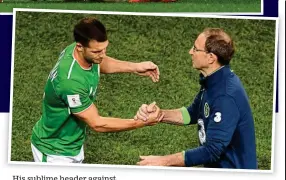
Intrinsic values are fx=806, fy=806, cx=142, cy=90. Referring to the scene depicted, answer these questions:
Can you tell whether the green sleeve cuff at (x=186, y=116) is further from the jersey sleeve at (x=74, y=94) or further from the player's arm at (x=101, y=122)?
the jersey sleeve at (x=74, y=94)

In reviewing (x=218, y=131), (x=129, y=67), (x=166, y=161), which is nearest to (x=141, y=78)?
(x=129, y=67)

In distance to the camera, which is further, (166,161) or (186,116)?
(186,116)

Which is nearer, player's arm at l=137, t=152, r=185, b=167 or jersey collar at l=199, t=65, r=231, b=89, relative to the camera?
jersey collar at l=199, t=65, r=231, b=89

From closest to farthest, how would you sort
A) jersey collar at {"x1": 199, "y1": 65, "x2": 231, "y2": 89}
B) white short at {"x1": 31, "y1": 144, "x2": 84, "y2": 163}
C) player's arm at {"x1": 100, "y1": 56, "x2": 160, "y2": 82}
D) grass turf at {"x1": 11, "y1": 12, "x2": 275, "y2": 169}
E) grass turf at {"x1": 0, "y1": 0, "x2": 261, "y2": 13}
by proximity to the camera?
jersey collar at {"x1": 199, "y1": 65, "x2": 231, "y2": 89} → white short at {"x1": 31, "y1": 144, "x2": 84, "y2": 163} → player's arm at {"x1": 100, "y1": 56, "x2": 160, "y2": 82} → grass turf at {"x1": 11, "y1": 12, "x2": 275, "y2": 169} → grass turf at {"x1": 0, "y1": 0, "x2": 261, "y2": 13}

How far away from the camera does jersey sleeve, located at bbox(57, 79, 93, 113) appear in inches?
239

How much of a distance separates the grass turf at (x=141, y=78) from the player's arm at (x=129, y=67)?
533 mm

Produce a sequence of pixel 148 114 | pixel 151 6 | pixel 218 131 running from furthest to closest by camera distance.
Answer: pixel 151 6
pixel 148 114
pixel 218 131

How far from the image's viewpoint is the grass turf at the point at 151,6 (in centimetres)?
761

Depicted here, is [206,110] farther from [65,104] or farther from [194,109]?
[65,104]

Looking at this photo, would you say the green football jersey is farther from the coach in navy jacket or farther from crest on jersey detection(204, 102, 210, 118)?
crest on jersey detection(204, 102, 210, 118)

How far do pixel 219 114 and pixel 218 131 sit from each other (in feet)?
0.44

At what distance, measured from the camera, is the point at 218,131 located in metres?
6.19

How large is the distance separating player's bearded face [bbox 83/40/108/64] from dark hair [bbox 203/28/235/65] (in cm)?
82

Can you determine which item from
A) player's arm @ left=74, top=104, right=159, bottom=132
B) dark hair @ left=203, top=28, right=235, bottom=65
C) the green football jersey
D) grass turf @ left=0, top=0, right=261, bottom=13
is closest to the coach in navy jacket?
dark hair @ left=203, top=28, right=235, bottom=65
